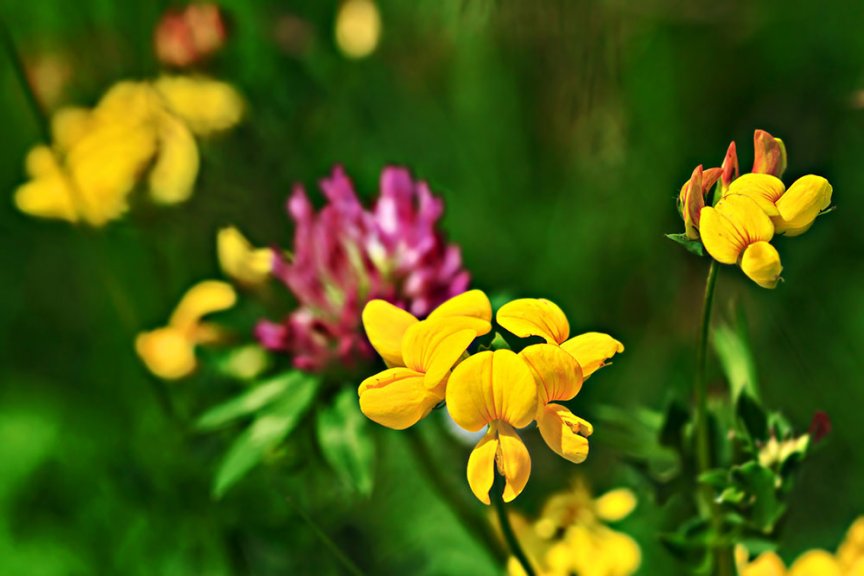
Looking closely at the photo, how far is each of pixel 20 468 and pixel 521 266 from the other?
845mm

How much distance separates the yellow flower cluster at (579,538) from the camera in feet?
3.43

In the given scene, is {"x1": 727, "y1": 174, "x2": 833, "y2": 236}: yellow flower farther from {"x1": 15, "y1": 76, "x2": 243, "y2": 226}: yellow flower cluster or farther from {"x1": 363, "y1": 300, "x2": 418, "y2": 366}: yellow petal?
{"x1": 15, "y1": 76, "x2": 243, "y2": 226}: yellow flower cluster

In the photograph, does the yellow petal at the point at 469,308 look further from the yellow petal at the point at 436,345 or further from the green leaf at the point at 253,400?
the green leaf at the point at 253,400

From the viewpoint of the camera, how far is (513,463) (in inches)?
31.4

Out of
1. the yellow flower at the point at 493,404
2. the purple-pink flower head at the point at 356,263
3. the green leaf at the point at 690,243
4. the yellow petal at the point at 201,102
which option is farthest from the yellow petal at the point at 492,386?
the yellow petal at the point at 201,102

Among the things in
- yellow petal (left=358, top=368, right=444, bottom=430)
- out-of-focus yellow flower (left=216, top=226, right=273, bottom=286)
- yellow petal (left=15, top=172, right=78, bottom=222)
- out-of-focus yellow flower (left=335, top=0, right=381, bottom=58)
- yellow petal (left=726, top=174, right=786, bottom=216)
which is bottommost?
yellow petal (left=15, top=172, right=78, bottom=222)

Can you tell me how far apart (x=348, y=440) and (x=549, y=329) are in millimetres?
352

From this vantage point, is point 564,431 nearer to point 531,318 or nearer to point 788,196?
point 531,318

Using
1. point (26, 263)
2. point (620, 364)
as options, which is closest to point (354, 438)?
point (620, 364)

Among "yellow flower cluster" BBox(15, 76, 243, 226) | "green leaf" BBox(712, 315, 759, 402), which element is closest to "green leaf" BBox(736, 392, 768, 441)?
"green leaf" BBox(712, 315, 759, 402)

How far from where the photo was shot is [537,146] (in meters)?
1.79

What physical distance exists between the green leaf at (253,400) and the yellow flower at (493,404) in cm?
41

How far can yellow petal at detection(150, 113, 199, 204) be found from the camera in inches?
61.9

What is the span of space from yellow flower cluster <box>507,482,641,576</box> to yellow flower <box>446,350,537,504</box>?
0.23 meters
